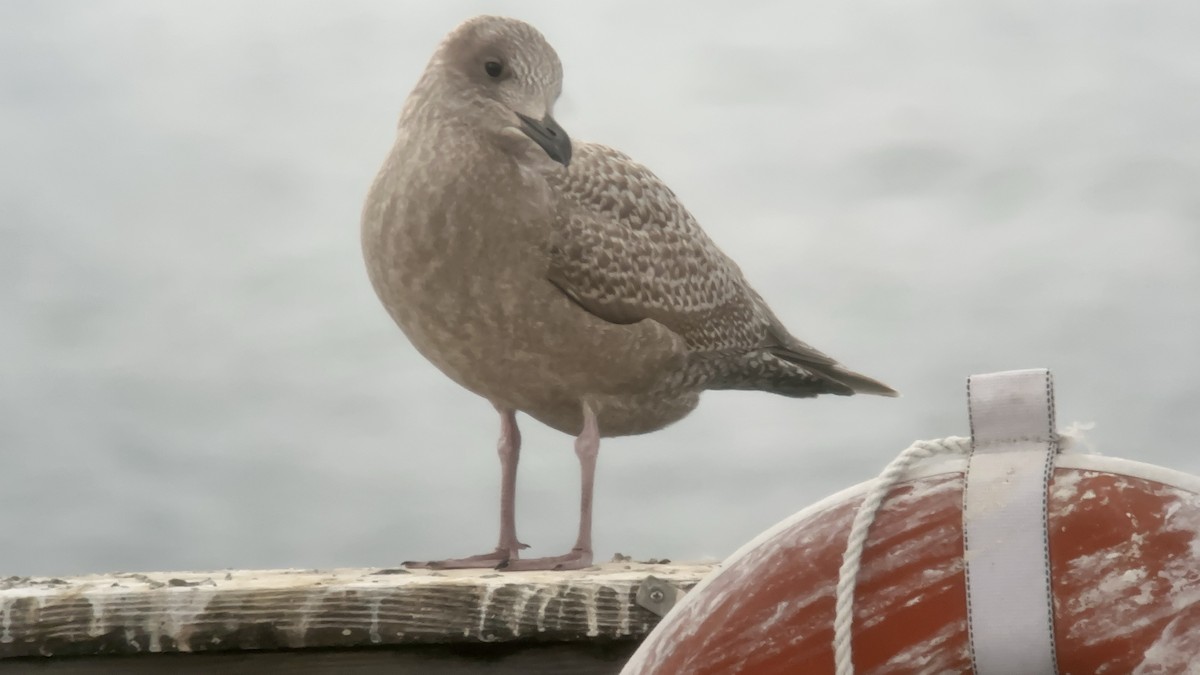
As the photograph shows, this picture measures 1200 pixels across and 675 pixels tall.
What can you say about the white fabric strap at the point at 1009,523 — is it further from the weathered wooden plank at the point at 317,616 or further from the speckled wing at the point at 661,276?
the speckled wing at the point at 661,276

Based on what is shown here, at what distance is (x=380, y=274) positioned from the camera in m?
2.63

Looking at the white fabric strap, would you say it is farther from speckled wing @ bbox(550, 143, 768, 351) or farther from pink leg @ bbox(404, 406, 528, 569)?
pink leg @ bbox(404, 406, 528, 569)

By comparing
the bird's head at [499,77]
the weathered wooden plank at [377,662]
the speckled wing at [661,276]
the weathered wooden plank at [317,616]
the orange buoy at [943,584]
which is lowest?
the weathered wooden plank at [377,662]

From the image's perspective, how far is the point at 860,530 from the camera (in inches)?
48.4

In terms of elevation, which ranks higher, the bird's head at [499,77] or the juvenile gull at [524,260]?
the bird's head at [499,77]

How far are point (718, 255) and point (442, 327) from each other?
709 mm

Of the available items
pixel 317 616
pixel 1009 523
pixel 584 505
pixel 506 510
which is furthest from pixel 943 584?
pixel 506 510

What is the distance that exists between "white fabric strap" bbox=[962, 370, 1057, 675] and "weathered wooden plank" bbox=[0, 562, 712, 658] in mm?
953

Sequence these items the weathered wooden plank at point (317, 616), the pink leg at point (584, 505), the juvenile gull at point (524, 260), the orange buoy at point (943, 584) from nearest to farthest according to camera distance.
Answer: the orange buoy at point (943, 584) → the weathered wooden plank at point (317, 616) → the juvenile gull at point (524, 260) → the pink leg at point (584, 505)

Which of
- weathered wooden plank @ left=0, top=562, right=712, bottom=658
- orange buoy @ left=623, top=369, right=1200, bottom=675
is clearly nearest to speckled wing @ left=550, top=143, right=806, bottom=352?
weathered wooden plank @ left=0, top=562, right=712, bottom=658

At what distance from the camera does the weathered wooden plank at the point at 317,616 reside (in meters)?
2.09

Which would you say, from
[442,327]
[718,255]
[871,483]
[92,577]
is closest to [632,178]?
[718,255]

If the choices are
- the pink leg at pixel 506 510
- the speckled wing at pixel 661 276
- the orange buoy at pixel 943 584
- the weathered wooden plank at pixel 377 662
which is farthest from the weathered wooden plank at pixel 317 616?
the orange buoy at pixel 943 584

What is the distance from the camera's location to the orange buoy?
1.14 meters
